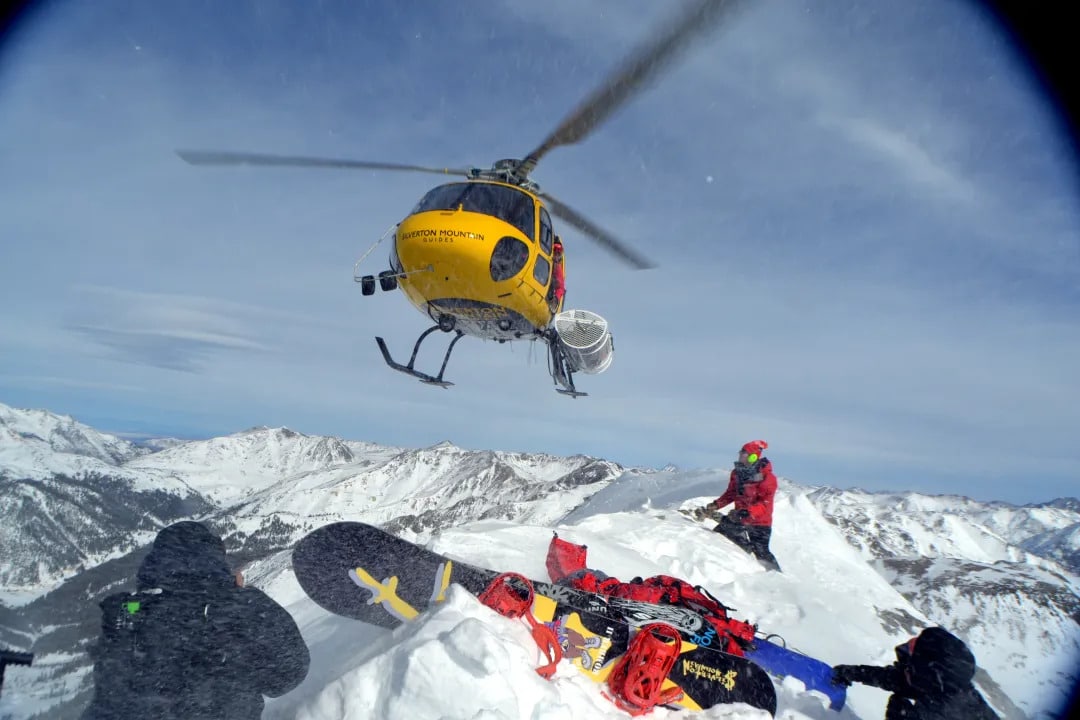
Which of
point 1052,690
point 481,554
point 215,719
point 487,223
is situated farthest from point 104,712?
point 1052,690

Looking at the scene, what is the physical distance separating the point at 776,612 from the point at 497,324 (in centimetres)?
603

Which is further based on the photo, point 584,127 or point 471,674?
point 584,127


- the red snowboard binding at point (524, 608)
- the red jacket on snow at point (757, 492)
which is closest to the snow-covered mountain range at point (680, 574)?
the red jacket on snow at point (757, 492)

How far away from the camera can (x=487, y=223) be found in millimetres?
7168

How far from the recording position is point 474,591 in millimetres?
5324

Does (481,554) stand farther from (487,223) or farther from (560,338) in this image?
(487,223)

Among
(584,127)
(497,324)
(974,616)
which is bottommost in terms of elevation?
Answer: (974,616)

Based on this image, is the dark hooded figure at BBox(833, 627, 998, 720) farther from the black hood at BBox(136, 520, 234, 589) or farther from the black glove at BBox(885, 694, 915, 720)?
the black hood at BBox(136, 520, 234, 589)

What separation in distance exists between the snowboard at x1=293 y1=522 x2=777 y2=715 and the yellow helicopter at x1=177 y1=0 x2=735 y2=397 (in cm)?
351

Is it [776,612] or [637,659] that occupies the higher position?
[637,659]

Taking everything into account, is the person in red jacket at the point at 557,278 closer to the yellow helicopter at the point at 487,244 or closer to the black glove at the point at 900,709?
the yellow helicopter at the point at 487,244

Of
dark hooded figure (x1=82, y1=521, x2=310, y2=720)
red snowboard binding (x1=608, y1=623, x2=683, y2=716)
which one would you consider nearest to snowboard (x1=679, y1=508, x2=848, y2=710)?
red snowboard binding (x1=608, y1=623, x2=683, y2=716)

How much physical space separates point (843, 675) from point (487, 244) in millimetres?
6002

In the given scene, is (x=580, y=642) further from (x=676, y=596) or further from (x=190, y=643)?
(x=190, y=643)
